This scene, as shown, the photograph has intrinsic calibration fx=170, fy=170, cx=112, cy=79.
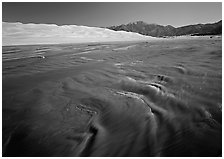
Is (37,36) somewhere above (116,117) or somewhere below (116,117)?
above

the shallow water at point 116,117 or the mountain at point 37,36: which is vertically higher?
the mountain at point 37,36

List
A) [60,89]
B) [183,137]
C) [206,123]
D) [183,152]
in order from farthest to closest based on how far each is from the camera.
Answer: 1. [60,89]
2. [206,123]
3. [183,137]
4. [183,152]

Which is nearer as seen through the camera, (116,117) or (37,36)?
(116,117)

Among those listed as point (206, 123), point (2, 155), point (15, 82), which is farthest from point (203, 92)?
point (15, 82)

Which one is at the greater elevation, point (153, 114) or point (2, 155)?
point (153, 114)

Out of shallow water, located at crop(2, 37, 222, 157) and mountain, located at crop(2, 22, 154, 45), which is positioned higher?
mountain, located at crop(2, 22, 154, 45)

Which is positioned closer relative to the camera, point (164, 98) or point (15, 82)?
point (164, 98)

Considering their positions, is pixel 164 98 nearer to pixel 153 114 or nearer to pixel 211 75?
pixel 153 114

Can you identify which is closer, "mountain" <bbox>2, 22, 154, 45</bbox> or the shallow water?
the shallow water

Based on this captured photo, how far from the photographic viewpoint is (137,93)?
271 cm

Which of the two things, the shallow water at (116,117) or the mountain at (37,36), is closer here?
the shallow water at (116,117)

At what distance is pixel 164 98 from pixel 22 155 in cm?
184

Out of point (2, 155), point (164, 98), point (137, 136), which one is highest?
point (164, 98)

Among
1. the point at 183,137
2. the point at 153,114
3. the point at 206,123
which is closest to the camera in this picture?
the point at 183,137
